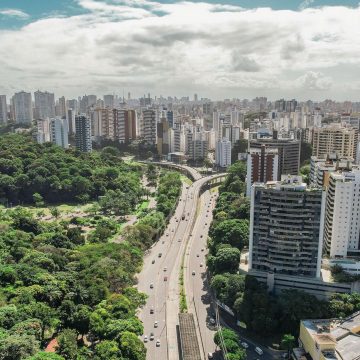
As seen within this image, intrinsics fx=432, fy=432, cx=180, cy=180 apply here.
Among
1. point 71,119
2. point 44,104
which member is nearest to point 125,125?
point 71,119

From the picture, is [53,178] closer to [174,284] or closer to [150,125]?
[174,284]

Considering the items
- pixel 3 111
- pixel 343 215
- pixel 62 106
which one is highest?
pixel 62 106

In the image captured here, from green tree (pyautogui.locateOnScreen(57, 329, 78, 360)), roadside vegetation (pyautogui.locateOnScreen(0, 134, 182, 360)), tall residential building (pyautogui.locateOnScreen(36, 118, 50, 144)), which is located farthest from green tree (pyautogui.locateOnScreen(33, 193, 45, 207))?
green tree (pyautogui.locateOnScreen(57, 329, 78, 360))

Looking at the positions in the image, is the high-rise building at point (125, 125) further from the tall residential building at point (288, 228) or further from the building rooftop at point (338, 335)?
the building rooftop at point (338, 335)

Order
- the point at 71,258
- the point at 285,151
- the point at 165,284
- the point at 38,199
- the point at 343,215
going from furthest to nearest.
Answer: the point at 38,199 < the point at 285,151 < the point at 165,284 < the point at 71,258 < the point at 343,215

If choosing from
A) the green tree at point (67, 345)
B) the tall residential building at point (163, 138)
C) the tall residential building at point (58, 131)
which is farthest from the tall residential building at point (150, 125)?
the green tree at point (67, 345)

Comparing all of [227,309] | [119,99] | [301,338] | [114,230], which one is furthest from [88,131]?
[119,99]

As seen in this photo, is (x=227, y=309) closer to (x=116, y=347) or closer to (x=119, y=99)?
(x=116, y=347)
